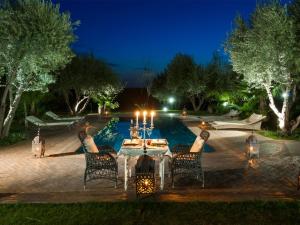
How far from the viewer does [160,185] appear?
7109 millimetres

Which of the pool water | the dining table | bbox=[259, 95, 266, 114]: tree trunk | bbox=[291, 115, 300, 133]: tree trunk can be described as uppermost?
bbox=[259, 95, 266, 114]: tree trunk

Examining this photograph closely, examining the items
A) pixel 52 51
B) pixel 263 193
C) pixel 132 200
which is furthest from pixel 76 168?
pixel 52 51

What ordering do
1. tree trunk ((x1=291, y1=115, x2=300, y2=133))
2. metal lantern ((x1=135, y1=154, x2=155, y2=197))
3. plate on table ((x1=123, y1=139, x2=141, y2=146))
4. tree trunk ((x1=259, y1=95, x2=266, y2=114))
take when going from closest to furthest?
metal lantern ((x1=135, y1=154, x2=155, y2=197)), plate on table ((x1=123, y1=139, x2=141, y2=146)), tree trunk ((x1=291, y1=115, x2=300, y2=133)), tree trunk ((x1=259, y1=95, x2=266, y2=114))

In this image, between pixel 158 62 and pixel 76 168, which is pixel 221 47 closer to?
pixel 76 168

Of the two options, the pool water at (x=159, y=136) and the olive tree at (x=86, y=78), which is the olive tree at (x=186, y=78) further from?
the pool water at (x=159, y=136)

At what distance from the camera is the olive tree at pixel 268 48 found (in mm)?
13281

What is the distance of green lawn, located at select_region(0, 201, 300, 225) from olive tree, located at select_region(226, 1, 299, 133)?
8.79 metres

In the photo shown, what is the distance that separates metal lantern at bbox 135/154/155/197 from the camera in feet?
20.3

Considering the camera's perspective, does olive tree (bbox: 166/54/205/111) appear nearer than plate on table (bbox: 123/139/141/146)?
No

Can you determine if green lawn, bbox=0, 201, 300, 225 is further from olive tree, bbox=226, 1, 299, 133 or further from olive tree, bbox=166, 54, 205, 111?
olive tree, bbox=166, 54, 205, 111

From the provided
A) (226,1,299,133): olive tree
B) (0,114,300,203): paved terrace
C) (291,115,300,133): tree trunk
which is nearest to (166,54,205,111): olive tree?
(226,1,299,133): olive tree

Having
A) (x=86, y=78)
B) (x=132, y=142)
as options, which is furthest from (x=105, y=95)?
(x=132, y=142)

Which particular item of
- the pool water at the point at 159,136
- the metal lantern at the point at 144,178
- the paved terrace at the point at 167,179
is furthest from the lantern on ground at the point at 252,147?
the pool water at the point at 159,136

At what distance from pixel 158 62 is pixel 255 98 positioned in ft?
82.8
